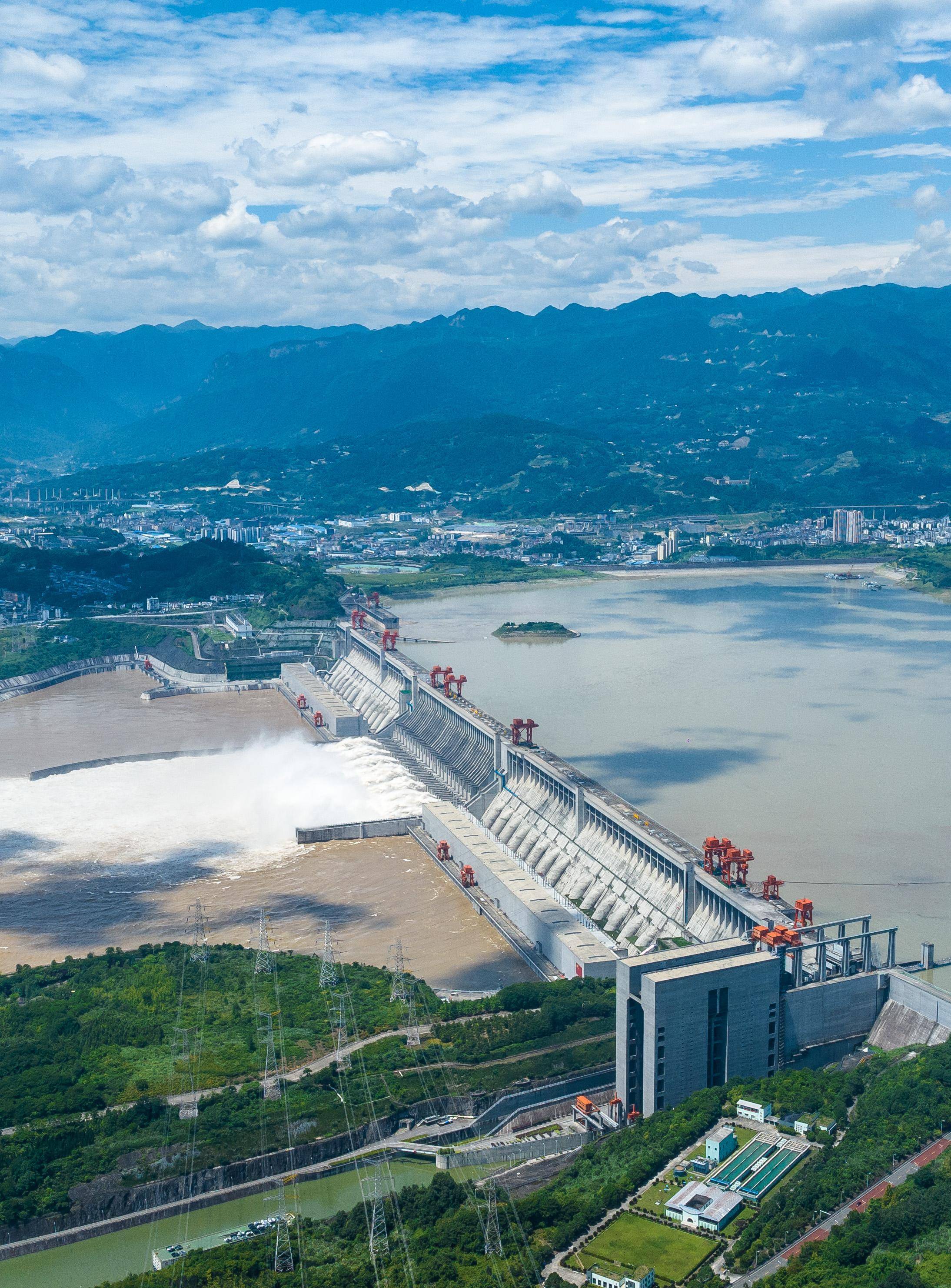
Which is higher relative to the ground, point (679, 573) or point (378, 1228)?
point (679, 573)

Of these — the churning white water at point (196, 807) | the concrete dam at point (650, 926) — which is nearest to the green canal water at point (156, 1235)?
the concrete dam at point (650, 926)

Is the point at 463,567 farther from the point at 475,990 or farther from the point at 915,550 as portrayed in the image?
the point at 475,990

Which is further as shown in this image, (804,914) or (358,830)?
(358,830)

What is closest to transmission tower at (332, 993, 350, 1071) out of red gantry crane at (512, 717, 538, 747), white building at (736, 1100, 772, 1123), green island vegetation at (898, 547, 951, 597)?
white building at (736, 1100, 772, 1123)

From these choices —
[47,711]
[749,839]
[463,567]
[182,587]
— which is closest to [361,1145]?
[749,839]

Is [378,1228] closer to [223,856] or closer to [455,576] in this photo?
[223,856]

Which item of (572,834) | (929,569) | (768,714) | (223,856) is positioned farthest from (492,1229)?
(929,569)
